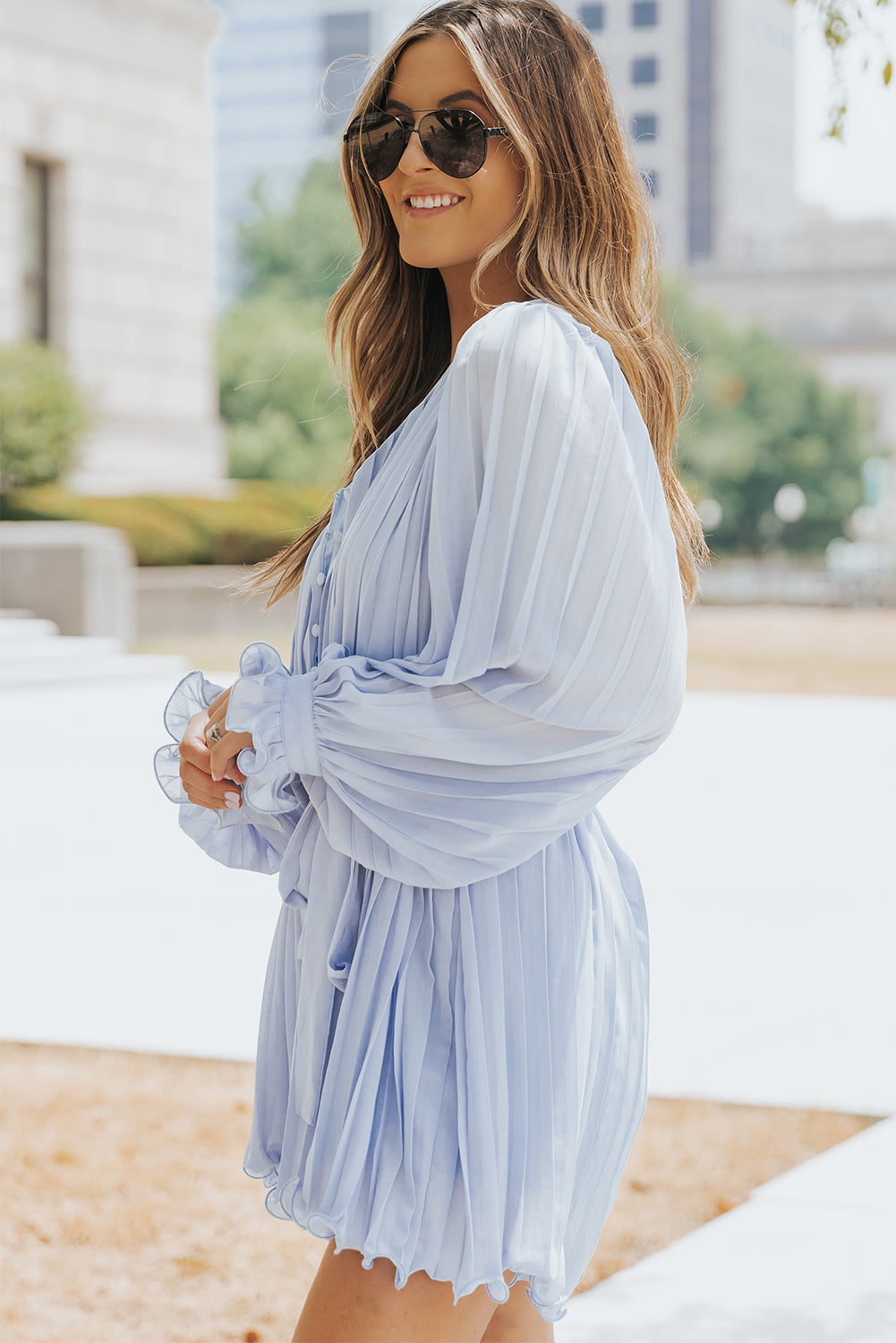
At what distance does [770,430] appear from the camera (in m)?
69.9

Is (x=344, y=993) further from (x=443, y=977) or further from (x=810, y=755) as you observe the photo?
(x=810, y=755)

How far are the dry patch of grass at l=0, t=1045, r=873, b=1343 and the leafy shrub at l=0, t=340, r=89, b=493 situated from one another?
62.1 ft

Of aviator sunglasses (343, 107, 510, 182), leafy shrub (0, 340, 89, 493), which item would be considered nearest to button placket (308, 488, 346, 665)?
aviator sunglasses (343, 107, 510, 182)

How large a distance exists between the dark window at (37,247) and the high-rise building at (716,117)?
9030cm

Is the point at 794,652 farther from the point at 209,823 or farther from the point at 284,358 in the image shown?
the point at 284,358

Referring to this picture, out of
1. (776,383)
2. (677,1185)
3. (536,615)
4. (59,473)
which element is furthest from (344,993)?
(776,383)

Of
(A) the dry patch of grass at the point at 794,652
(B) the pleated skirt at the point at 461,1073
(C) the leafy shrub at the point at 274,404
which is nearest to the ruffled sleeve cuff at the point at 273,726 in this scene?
(B) the pleated skirt at the point at 461,1073

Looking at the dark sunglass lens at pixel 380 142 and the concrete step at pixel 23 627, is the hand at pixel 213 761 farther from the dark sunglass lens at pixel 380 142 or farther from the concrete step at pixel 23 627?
the concrete step at pixel 23 627

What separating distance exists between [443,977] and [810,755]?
1022 cm

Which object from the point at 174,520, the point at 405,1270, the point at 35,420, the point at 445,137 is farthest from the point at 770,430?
the point at 405,1270

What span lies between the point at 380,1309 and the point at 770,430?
232ft

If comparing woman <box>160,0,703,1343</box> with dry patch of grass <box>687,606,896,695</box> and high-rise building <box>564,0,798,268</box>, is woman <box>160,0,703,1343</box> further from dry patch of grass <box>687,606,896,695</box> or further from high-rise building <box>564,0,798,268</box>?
high-rise building <box>564,0,798,268</box>

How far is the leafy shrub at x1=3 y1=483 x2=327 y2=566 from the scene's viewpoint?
73.5 ft

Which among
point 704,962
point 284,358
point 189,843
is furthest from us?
point 284,358
